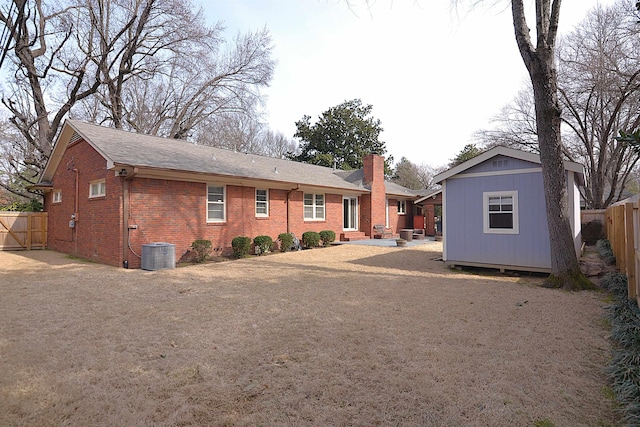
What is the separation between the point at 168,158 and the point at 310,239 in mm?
6957

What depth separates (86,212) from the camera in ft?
40.1

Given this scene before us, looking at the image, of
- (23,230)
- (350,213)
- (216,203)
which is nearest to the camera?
(216,203)

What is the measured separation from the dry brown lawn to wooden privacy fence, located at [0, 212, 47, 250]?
10040 millimetres

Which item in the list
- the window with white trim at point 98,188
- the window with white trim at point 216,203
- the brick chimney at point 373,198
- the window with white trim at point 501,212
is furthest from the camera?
the brick chimney at point 373,198

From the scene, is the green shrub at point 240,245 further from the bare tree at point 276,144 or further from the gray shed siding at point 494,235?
the bare tree at point 276,144

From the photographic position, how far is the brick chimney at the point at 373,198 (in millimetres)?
20094

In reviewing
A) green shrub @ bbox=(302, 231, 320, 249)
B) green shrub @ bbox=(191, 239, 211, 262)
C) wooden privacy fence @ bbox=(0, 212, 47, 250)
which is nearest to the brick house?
green shrub @ bbox=(191, 239, 211, 262)

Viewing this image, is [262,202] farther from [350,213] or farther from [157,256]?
[350,213]

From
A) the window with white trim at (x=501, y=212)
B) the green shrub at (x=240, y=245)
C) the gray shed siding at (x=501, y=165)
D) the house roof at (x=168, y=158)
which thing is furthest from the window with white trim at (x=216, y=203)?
the window with white trim at (x=501, y=212)

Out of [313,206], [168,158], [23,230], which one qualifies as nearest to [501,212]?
[313,206]

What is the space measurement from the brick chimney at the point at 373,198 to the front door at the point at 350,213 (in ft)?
1.66

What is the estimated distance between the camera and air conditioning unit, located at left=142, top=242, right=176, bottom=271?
1002 cm

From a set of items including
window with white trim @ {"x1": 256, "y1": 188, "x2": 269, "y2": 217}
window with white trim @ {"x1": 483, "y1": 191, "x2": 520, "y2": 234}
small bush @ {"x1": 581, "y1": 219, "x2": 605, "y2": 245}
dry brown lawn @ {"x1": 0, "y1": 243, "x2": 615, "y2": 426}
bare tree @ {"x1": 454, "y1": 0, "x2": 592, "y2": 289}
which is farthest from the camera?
small bush @ {"x1": 581, "y1": 219, "x2": 605, "y2": 245}

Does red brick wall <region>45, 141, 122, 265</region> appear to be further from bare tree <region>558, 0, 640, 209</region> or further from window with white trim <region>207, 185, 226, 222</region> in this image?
bare tree <region>558, 0, 640, 209</region>
